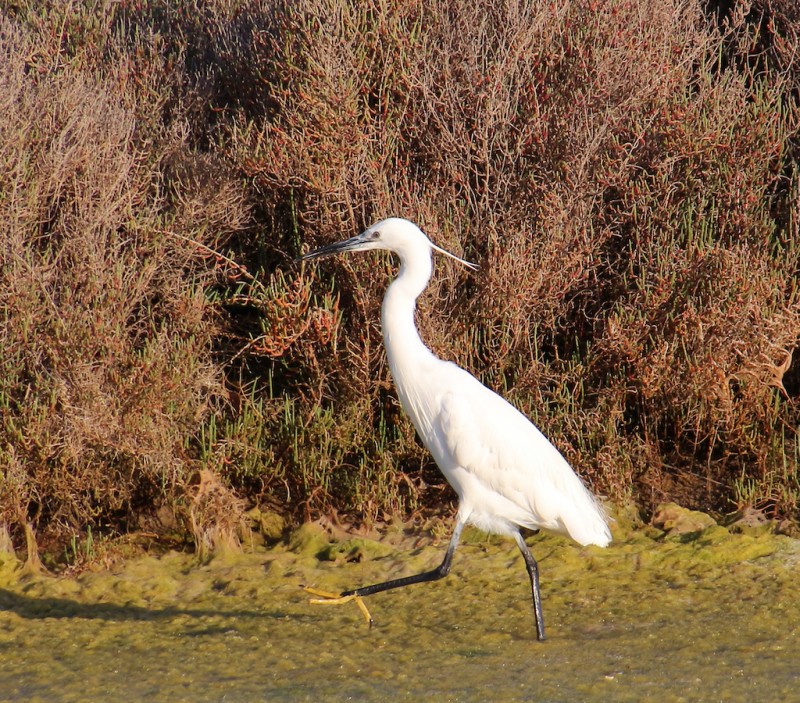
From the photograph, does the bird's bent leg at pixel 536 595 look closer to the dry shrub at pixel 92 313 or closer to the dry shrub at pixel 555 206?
the dry shrub at pixel 555 206

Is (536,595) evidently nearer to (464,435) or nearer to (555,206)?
(464,435)

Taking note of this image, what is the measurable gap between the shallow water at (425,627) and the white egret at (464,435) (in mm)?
303

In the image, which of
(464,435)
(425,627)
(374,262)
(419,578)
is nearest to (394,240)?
(374,262)

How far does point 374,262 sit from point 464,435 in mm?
1184

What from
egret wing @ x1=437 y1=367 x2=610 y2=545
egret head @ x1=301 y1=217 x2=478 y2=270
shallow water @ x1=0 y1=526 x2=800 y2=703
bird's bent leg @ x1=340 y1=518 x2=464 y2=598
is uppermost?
egret head @ x1=301 y1=217 x2=478 y2=270

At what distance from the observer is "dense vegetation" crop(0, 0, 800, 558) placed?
4.91m

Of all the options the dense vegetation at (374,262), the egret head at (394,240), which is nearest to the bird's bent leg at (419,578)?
the dense vegetation at (374,262)

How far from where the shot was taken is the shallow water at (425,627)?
3672 mm

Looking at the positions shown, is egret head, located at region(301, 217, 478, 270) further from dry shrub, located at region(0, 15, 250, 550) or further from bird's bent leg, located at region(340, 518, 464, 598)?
bird's bent leg, located at region(340, 518, 464, 598)

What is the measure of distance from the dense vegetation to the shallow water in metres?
0.37

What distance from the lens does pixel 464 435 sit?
4.34 m

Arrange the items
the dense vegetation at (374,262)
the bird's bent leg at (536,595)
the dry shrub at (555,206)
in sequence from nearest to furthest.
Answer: the bird's bent leg at (536,595) < the dense vegetation at (374,262) < the dry shrub at (555,206)

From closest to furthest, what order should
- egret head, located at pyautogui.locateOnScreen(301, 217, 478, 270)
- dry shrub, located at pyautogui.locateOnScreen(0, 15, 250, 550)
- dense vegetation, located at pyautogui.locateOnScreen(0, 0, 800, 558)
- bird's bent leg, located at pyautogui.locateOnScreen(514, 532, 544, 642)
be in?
1. bird's bent leg, located at pyautogui.locateOnScreen(514, 532, 544, 642)
2. egret head, located at pyautogui.locateOnScreen(301, 217, 478, 270)
3. dry shrub, located at pyautogui.locateOnScreen(0, 15, 250, 550)
4. dense vegetation, located at pyautogui.locateOnScreen(0, 0, 800, 558)

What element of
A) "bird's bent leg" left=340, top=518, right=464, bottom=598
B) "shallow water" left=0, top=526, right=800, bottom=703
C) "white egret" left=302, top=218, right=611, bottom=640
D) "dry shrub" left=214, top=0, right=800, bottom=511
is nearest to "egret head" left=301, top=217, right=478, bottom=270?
"white egret" left=302, top=218, right=611, bottom=640
